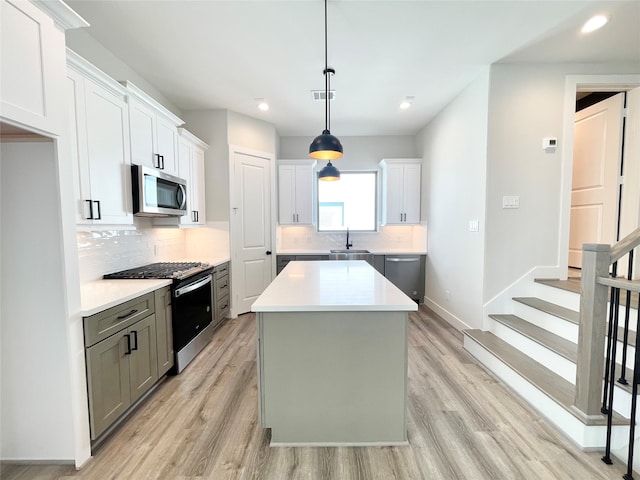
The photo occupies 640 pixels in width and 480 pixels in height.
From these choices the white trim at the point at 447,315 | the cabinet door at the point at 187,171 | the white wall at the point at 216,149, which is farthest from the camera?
the white wall at the point at 216,149

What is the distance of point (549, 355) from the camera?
218cm

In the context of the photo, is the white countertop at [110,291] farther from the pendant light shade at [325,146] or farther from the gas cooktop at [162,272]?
the pendant light shade at [325,146]

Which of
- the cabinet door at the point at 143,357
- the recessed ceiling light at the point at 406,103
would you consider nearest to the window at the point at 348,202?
the recessed ceiling light at the point at 406,103

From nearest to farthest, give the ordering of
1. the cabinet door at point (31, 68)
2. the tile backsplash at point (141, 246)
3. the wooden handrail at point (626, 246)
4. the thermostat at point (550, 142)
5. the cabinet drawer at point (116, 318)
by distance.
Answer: the cabinet door at point (31, 68) → the wooden handrail at point (626, 246) → the cabinet drawer at point (116, 318) → the tile backsplash at point (141, 246) → the thermostat at point (550, 142)

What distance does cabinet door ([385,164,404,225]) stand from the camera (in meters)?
4.73

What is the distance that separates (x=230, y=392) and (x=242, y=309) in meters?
1.95

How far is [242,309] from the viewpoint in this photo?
412 cm

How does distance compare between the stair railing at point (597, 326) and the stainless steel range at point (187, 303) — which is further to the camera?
the stainless steel range at point (187, 303)

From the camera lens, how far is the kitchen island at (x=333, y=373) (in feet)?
5.23

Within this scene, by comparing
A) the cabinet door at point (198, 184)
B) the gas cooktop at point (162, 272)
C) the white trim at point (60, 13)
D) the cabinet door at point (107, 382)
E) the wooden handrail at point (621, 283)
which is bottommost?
the cabinet door at point (107, 382)

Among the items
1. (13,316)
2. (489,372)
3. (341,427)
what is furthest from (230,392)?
(489,372)

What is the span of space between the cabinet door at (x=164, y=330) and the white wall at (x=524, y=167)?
10.4 ft

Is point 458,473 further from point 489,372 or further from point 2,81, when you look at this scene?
point 2,81

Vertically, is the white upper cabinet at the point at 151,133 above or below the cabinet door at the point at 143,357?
above
